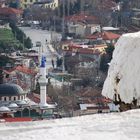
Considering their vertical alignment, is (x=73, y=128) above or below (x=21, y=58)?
above

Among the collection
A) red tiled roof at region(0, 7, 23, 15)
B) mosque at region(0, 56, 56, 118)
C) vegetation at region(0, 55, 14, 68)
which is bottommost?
mosque at region(0, 56, 56, 118)

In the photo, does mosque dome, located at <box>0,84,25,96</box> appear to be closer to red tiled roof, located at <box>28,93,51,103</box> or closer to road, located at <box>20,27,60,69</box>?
red tiled roof, located at <box>28,93,51,103</box>

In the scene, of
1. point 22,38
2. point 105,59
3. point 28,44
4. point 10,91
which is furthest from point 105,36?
point 10,91

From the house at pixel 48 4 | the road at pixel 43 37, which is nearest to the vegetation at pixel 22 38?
the road at pixel 43 37

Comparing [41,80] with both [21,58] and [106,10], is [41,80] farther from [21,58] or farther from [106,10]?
[106,10]

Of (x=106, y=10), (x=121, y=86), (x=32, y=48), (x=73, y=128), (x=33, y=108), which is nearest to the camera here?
(x=73, y=128)

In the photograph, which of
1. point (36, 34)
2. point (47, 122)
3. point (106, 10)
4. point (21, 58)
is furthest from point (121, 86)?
point (106, 10)

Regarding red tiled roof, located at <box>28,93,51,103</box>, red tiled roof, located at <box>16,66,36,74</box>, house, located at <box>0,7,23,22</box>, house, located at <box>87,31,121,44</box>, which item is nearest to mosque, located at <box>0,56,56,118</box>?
red tiled roof, located at <box>28,93,51,103</box>

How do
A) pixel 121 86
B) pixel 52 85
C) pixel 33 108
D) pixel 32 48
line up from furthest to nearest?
pixel 32 48 < pixel 52 85 < pixel 33 108 < pixel 121 86
